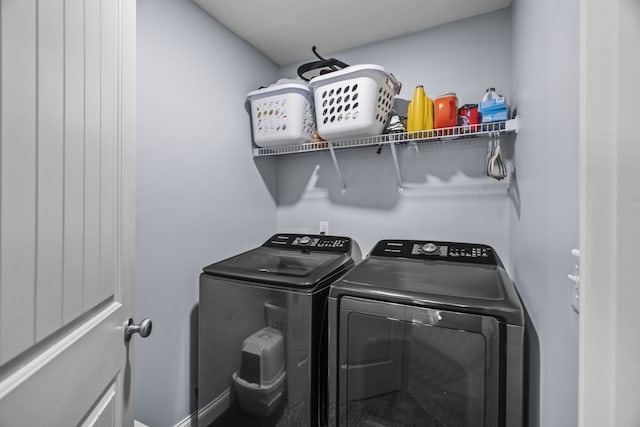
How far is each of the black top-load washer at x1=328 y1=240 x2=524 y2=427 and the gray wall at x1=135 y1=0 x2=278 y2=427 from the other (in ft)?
3.30

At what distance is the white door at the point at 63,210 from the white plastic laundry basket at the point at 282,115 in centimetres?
111

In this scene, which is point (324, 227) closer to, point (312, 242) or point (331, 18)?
point (312, 242)

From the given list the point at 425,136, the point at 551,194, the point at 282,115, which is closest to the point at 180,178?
the point at 282,115

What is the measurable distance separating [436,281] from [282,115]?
Answer: 1451 mm

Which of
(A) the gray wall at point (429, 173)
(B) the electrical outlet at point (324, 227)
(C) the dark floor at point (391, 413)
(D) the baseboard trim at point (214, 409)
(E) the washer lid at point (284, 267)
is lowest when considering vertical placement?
(D) the baseboard trim at point (214, 409)

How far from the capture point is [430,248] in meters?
1.67

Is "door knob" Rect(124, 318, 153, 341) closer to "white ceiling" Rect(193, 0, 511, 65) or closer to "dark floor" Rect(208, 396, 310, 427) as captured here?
"dark floor" Rect(208, 396, 310, 427)

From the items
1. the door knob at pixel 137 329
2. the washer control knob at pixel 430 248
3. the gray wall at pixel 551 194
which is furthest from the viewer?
the washer control knob at pixel 430 248

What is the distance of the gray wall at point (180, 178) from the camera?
1459mm

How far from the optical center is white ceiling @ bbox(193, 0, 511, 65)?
169 centimetres

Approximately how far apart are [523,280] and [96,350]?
5.28ft

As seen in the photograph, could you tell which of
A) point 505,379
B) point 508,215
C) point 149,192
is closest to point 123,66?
point 149,192

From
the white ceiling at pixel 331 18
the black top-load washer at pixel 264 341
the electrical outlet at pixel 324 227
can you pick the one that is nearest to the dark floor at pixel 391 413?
the black top-load washer at pixel 264 341

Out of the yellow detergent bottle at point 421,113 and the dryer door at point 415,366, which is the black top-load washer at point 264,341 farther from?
the yellow detergent bottle at point 421,113
